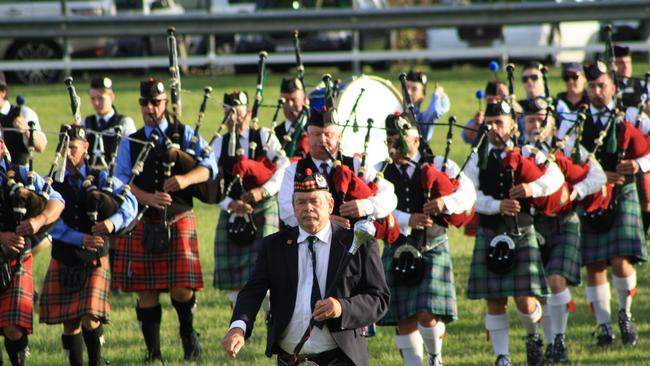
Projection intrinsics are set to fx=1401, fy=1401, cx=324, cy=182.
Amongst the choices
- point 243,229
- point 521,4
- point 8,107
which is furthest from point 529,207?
point 521,4

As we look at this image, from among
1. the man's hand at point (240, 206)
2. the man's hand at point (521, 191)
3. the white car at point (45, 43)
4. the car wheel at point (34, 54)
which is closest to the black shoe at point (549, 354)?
the man's hand at point (521, 191)

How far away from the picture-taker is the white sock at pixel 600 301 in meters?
9.52

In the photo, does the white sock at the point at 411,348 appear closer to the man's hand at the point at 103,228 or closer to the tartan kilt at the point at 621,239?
the man's hand at the point at 103,228

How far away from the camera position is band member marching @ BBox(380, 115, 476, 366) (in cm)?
819

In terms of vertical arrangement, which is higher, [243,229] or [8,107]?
[8,107]

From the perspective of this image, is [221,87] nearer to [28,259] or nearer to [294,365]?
[28,259]

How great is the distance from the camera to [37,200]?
7941 millimetres

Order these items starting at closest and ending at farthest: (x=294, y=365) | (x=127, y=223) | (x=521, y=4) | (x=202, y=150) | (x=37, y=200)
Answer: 1. (x=294, y=365)
2. (x=37, y=200)
3. (x=127, y=223)
4. (x=202, y=150)
5. (x=521, y=4)

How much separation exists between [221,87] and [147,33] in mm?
1144

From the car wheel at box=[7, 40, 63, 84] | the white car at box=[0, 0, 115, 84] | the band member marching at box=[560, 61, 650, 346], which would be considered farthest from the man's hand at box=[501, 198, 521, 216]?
the car wheel at box=[7, 40, 63, 84]

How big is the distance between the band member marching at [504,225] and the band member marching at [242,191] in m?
1.48

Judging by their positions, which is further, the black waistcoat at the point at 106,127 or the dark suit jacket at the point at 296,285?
the black waistcoat at the point at 106,127

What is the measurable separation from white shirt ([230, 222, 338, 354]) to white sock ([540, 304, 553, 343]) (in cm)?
327

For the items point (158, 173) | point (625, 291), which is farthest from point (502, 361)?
point (158, 173)
